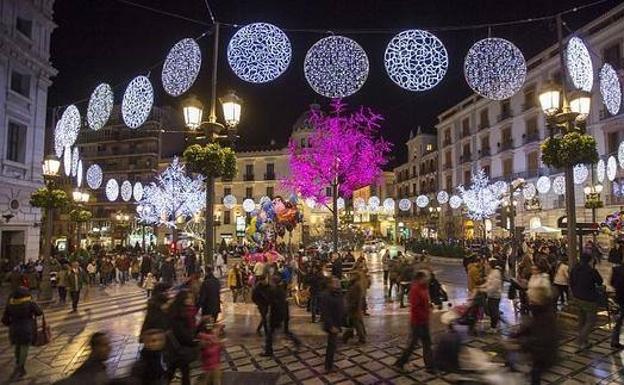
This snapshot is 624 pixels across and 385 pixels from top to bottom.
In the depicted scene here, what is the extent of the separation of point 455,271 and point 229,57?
1730 cm

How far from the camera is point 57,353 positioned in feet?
27.2

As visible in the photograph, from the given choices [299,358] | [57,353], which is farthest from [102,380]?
[57,353]

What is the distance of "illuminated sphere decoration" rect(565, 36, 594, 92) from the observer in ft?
31.4

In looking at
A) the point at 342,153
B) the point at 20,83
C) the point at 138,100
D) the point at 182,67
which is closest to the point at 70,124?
the point at 138,100

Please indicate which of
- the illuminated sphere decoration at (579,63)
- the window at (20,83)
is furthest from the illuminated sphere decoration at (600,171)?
the window at (20,83)

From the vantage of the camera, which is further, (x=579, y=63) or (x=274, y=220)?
(x=274, y=220)

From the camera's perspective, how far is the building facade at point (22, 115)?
19.2 metres

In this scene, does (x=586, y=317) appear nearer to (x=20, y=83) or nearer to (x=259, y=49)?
(x=259, y=49)

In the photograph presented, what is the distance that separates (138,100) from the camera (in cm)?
1047

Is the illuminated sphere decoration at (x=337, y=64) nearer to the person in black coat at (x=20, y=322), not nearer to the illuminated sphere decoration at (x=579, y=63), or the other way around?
the illuminated sphere decoration at (x=579, y=63)

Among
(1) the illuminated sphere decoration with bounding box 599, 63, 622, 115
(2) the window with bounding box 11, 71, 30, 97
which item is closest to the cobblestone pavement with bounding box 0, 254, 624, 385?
(1) the illuminated sphere decoration with bounding box 599, 63, 622, 115

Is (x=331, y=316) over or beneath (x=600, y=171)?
beneath

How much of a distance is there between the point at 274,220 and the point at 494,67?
42.8ft

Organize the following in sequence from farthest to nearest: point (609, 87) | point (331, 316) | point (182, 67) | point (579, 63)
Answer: point (609, 87), point (579, 63), point (182, 67), point (331, 316)
